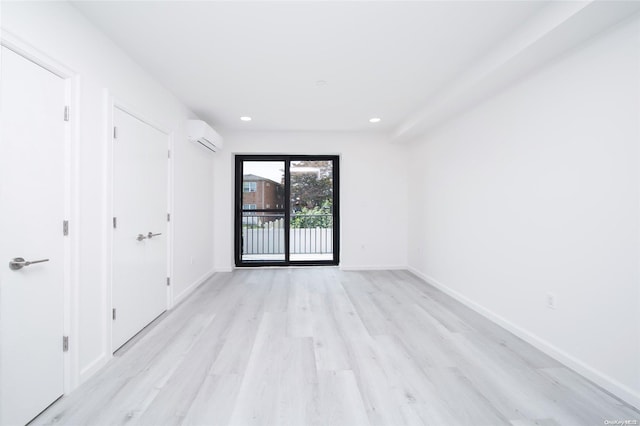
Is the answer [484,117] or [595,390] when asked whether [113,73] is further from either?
[595,390]

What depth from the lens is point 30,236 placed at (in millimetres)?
1469

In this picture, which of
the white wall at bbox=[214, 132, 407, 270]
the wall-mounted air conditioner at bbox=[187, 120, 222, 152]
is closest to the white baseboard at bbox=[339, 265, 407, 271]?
the white wall at bbox=[214, 132, 407, 270]

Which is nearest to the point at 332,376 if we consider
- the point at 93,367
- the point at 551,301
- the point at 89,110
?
the point at 93,367

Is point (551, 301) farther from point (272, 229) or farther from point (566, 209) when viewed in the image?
point (272, 229)

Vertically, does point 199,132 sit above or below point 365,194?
above

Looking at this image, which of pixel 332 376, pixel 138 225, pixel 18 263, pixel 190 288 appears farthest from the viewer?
pixel 190 288

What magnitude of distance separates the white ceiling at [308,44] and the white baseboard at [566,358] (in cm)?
243

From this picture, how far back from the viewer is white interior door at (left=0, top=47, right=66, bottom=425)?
1.35 meters

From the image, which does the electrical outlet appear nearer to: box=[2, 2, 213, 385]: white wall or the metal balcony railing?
box=[2, 2, 213, 385]: white wall

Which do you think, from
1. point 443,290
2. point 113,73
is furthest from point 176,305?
point 443,290

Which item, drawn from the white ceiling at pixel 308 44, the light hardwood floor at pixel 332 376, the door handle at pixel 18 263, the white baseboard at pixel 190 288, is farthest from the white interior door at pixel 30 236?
the white baseboard at pixel 190 288

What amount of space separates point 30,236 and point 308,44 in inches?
87.3

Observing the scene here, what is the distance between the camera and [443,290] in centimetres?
371

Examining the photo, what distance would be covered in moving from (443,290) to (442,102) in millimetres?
2436
